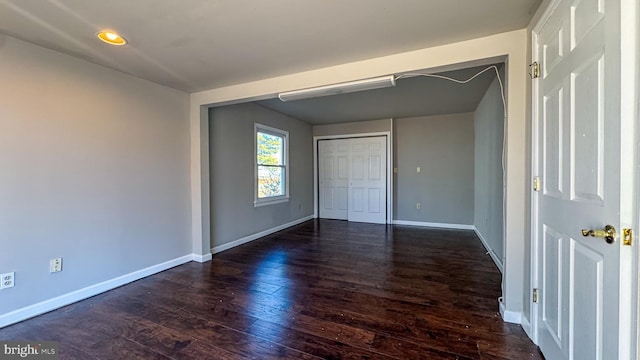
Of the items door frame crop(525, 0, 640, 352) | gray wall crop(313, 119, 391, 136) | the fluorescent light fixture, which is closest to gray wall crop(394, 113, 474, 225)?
gray wall crop(313, 119, 391, 136)

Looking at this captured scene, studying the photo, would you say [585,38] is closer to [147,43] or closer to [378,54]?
[378,54]

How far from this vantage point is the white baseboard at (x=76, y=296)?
2123 millimetres

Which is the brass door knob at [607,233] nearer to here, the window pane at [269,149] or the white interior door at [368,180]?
the window pane at [269,149]

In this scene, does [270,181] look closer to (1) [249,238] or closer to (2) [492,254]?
(1) [249,238]

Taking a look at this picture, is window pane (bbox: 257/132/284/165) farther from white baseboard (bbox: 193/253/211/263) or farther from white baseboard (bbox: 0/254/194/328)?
white baseboard (bbox: 0/254/194/328)

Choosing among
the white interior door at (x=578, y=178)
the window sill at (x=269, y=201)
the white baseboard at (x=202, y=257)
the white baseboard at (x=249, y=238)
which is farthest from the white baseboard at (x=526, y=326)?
the window sill at (x=269, y=201)

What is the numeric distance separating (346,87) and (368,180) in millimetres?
3653

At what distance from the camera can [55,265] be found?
7.76 feet

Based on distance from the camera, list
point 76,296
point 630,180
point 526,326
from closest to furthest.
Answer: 1. point 630,180
2. point 526,326
3. point 76,296

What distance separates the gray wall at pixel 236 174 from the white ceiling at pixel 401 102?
33 centimetres

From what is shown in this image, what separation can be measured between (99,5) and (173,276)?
8.58 ft

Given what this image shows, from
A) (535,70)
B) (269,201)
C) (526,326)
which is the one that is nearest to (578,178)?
(535,70)

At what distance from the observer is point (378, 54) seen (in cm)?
243

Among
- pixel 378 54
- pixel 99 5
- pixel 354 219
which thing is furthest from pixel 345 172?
pixel 99 5
